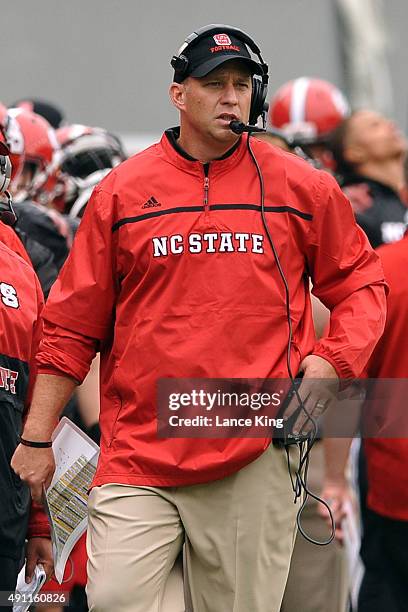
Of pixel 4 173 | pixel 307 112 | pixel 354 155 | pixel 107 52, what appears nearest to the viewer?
pixel 4 173

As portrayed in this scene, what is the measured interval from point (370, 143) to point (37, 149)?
2316mm

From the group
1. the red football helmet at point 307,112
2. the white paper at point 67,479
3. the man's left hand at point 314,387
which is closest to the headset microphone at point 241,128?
the man's left hand at point 314,387

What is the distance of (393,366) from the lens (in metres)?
6.11

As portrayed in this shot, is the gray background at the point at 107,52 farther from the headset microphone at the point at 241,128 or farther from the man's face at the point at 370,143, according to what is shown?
the headset microphone at the point at 241,128

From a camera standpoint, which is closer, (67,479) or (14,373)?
(14,373)

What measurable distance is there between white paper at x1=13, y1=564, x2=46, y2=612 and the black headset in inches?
68.9

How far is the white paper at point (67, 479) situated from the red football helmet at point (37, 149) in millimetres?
2515

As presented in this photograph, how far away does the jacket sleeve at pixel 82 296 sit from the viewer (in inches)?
201

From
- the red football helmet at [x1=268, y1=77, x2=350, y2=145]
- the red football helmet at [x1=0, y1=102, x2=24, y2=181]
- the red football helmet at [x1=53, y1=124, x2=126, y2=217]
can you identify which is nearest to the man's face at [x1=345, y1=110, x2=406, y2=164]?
the red football helmet at [x1=268, y1=77, x2=350, y2=145]

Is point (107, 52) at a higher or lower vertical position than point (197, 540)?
lower

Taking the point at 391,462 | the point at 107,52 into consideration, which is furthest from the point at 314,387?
the point at 107,52

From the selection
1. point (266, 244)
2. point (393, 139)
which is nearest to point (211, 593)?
point (266, 244)

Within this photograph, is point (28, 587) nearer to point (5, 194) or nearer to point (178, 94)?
point (5, 194)

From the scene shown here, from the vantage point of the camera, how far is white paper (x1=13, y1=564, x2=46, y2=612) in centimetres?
529
